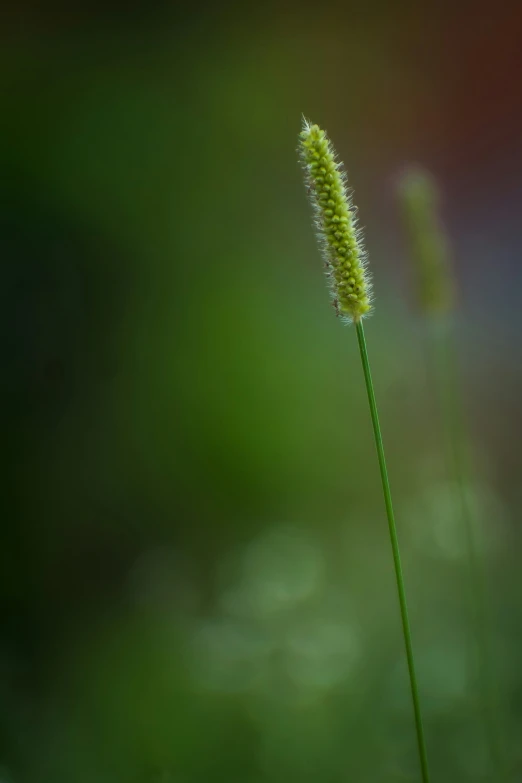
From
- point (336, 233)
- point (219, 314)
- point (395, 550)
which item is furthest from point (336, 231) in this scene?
point (219, 314)

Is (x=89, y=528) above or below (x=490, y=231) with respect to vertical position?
below

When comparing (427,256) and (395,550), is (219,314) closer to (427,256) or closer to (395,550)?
(427,256)

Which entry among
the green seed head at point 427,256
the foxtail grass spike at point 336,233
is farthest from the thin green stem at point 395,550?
the green seed head at point 427,256

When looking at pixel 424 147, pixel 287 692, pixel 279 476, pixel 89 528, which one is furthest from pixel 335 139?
pixel 287 692

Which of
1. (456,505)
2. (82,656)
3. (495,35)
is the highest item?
(495,35)

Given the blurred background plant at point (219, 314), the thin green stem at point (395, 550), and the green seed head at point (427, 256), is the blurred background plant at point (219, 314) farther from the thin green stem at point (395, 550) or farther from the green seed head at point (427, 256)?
the thin green stem at point (395, 550)

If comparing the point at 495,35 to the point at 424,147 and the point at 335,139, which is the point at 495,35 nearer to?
the point at 424,147

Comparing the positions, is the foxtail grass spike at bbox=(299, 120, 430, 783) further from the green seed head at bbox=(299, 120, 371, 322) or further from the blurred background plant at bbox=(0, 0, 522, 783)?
the blurred background plant at bbox=(0, 0, 522, 783)

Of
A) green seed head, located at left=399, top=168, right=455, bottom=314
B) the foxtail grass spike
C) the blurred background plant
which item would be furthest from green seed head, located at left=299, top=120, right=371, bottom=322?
the blurred background plant
